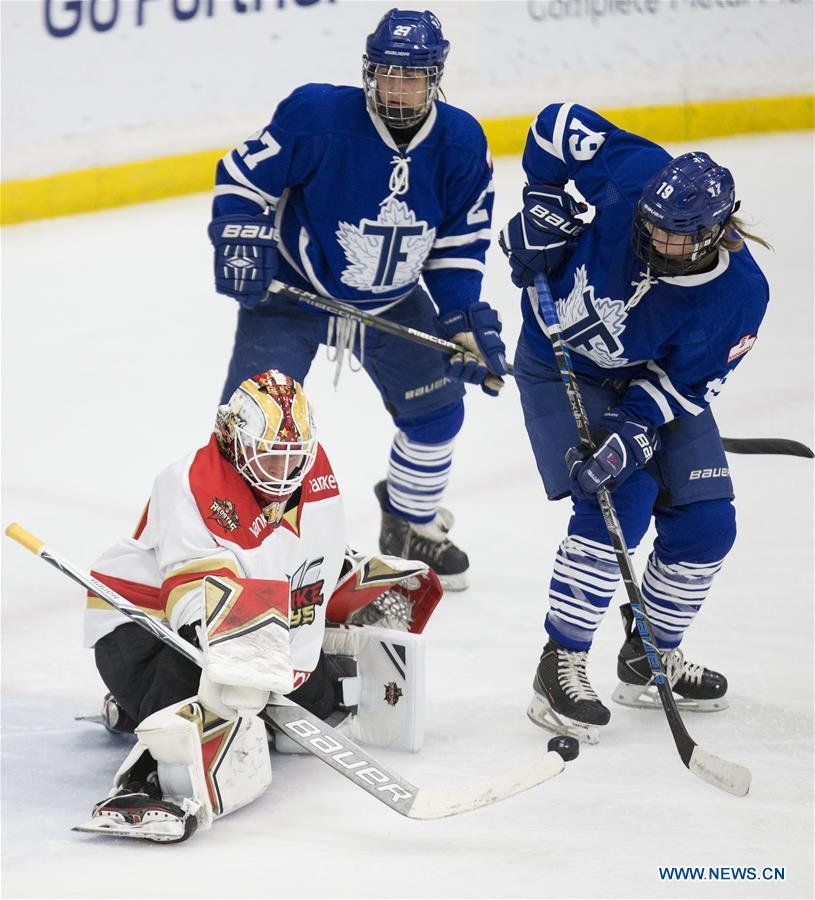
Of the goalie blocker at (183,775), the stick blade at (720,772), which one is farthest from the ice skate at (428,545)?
the goalie blocker at (183,775)

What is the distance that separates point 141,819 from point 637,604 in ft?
3.22

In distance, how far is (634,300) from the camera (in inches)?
110

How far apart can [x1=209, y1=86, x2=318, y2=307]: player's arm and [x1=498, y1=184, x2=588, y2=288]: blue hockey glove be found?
0.53 m

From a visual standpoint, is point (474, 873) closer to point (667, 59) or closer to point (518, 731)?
point (518, 731)

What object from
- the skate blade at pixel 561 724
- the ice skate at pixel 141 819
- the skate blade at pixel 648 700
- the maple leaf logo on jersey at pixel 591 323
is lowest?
the skate blade at pixel 648 700

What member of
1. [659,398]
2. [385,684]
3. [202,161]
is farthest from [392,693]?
[202,161]

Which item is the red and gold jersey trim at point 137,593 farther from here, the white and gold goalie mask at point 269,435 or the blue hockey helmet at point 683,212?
the blue hockey helmet at point 683,212

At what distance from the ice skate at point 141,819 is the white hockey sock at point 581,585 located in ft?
2.77

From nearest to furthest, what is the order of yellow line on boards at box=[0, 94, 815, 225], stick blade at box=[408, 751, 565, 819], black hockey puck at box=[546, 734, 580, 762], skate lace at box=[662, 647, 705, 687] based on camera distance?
stick blade at box=[408, 751, 565, 819] < black hockey puck at box=[546, 734, 580, 762] < skate lace at box=[662, 647, 705, 687] < yellow line on boards at box=[0, 94, 815, 225]

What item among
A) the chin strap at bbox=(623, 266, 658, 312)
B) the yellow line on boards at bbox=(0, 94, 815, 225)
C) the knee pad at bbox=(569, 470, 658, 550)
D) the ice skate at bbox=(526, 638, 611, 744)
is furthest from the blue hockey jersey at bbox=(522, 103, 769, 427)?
the yellow line on boards at bbox=(0, 94, 815, 225)

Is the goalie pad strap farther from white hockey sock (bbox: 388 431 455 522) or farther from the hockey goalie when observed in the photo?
white hockey sock (bbox: 388 431 455 522)

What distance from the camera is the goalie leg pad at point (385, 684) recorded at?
2812mm

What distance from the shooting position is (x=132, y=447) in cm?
437

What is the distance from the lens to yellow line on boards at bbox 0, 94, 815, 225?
18.5ft
